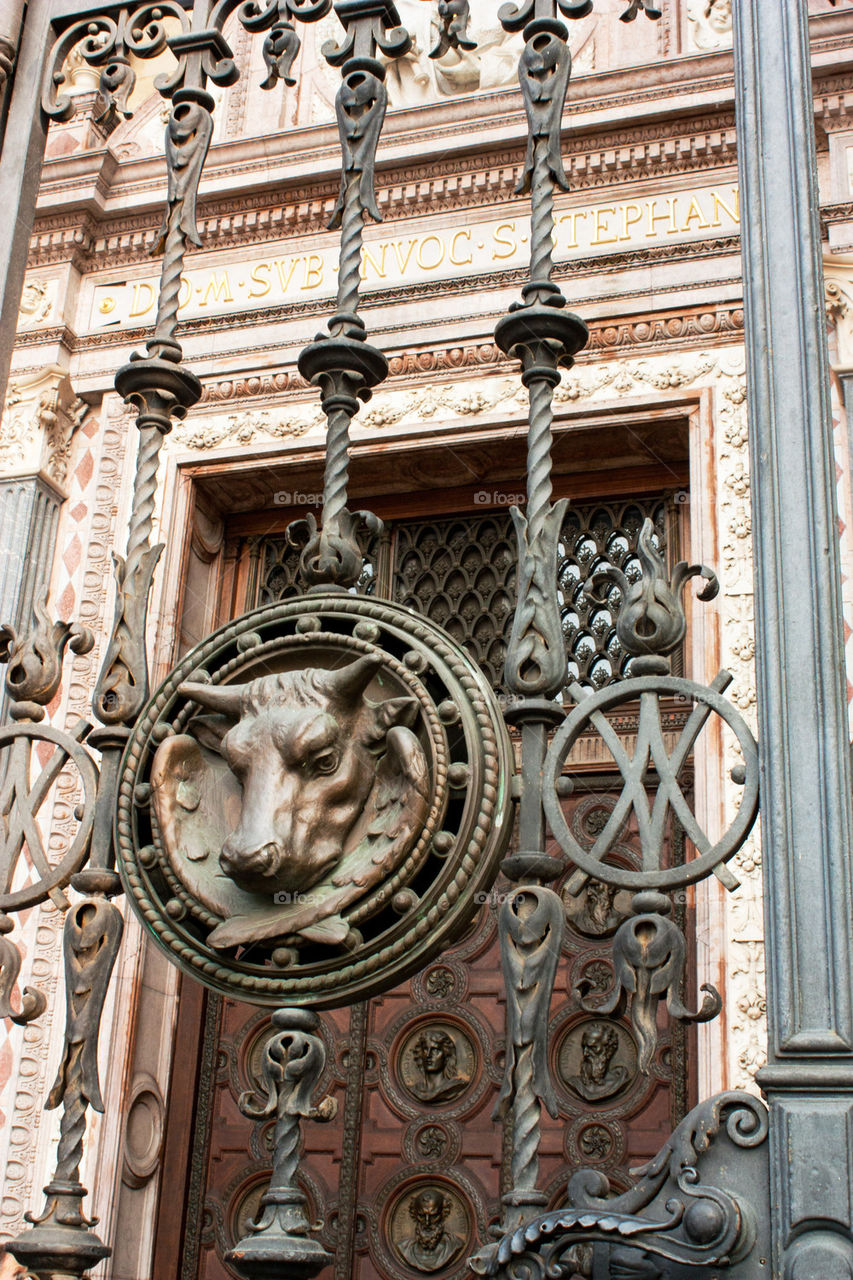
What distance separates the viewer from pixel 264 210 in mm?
7738

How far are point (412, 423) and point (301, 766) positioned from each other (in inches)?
170

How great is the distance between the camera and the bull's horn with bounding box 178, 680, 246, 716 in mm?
3092

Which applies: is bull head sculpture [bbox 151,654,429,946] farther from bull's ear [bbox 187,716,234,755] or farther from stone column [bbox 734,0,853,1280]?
stone column [bbox 734,0,853,1280]

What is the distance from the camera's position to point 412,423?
7.07 meters

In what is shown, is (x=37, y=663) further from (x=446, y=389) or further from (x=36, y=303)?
(x=36, y=303)

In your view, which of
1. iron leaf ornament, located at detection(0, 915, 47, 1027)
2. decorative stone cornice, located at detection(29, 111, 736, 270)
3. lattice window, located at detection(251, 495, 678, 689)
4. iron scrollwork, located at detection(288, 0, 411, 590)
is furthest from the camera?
decorative stone cornice, located at detection(29, 111, 736, 270)

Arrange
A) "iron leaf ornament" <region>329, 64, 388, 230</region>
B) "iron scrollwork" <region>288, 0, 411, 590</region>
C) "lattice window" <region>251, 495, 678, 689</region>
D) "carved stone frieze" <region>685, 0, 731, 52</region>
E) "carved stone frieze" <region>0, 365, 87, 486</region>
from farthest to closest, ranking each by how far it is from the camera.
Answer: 1. "carved stone frieze" <region>0, 365, 87, 486</region>
2. "carved stone frieze" <region>685, 0, 731, 52</region>
3. "lattice window" <region>251, 495, 678, 689</region>
4. "iron leaf ornament" <region>329, 64, 388, 230</region>
5. "iron scrollwork" <region>288, 0, 411, 590</region>

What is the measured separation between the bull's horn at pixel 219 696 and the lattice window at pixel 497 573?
3682 mm

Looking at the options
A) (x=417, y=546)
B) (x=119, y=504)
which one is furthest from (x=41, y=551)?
(x=417, y=546)

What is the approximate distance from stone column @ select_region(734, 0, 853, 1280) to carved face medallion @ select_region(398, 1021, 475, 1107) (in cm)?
403

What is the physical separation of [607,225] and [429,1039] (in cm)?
396

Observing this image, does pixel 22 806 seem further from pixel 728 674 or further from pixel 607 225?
pixel 607 225

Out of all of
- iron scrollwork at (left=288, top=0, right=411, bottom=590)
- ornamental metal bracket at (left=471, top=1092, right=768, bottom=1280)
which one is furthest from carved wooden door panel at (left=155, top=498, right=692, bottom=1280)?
ornamental metal bracket at (left=471, top=1092, right=768, bottom=1280)

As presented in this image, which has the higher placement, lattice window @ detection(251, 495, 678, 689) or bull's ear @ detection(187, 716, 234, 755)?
lattice window @ detection(251, 495, 678, 689)
